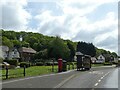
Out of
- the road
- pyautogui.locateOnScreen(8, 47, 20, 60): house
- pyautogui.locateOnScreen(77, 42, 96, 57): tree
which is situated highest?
pyautogui.locateOnScreen(77, 42, 96, 57): tree

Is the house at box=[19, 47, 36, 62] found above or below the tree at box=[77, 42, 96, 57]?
below

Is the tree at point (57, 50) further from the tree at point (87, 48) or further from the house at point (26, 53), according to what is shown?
the tree at point (87, 48)

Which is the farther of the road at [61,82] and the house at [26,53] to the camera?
the house at [26,53]

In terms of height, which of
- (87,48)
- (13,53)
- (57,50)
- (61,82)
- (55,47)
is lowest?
(61,82)

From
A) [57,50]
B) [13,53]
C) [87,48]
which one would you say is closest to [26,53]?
[13,53]

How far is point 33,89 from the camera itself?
725 inches

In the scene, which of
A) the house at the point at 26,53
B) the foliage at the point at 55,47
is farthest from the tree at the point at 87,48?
the house at the point at 26,53

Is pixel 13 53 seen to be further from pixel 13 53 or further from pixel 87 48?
pixel 87 48

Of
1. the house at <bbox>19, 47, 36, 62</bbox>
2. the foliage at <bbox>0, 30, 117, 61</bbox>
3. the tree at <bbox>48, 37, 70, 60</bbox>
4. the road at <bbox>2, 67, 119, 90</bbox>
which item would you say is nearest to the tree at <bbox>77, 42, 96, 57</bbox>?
the foliage at <bbox>0, 30, 117, 61</bbox>

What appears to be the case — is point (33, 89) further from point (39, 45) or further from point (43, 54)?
point (39, 45)

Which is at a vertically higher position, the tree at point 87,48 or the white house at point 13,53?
the tree at point 87,48

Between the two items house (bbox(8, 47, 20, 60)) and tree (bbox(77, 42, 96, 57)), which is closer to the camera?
house (bbox(8, 47, 20, 60))

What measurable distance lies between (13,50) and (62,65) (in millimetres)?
115165

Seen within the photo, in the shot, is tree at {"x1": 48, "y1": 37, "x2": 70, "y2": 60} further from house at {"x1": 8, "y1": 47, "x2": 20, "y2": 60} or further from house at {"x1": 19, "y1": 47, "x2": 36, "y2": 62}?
house at {"x1": 8, "y1": 47, "x2": 20, "y2": 60}
